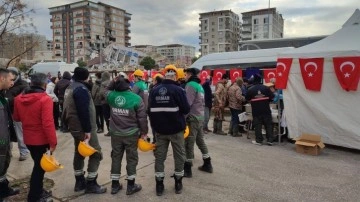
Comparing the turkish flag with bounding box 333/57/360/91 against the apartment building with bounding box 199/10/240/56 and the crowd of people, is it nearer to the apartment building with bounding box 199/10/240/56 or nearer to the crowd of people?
the crowd of people

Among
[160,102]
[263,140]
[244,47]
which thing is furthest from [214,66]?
[160,102]

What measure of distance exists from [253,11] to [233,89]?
109804 millimetres

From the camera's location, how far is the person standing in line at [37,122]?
12.8 ft

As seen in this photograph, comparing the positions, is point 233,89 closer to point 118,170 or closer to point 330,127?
point 330,127

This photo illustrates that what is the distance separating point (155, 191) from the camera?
4836 mm

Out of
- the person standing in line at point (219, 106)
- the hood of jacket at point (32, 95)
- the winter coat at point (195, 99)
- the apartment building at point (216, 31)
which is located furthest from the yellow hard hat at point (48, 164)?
the apartment building at point (216, 31)

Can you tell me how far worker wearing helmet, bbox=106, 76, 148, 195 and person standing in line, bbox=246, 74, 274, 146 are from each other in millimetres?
4346

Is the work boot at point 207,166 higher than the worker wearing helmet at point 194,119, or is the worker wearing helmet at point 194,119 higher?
the worker wearing helmet at point 194,119

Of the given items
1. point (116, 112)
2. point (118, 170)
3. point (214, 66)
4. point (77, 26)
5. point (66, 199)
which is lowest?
point (66, 199)

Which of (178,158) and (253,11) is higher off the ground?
(253,11)

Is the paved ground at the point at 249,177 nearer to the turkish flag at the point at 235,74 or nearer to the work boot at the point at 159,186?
the work boot at the point at 159,186

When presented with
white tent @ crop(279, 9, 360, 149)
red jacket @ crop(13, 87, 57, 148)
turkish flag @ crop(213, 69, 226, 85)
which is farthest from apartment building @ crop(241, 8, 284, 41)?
red jacket @ crop(13, 87, 57, 148)

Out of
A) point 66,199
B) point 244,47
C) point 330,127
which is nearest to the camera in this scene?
point 66,199

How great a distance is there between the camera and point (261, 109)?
8.12 metres
